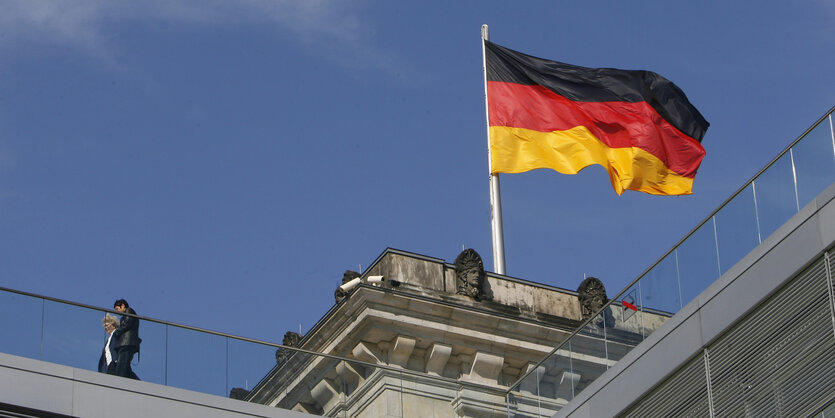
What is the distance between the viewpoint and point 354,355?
4816 cm

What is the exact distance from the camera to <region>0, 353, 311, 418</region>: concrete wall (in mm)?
34875

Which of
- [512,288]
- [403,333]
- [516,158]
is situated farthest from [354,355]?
[516,158]

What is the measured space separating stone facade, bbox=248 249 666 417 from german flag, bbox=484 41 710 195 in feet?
13.0

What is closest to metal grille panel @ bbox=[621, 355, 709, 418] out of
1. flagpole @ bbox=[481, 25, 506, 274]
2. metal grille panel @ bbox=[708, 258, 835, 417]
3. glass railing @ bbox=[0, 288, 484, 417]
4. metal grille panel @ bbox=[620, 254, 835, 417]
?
metal grille panel @ bbox=[620, 254, 835, 417]

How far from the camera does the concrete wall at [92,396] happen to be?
34.9 meters

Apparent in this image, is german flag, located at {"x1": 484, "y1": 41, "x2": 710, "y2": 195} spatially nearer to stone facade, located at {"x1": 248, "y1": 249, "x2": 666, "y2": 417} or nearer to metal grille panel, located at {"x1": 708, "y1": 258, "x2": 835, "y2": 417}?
stone facade, located at {"x1": 248, "y1": 249, "x2": 666, "y2": 417}

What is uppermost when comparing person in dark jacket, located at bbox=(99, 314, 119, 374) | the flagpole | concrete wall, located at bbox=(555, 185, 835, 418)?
the flagpole

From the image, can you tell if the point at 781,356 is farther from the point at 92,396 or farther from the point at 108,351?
the point at 108,351

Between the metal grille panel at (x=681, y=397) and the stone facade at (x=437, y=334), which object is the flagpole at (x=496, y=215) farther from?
the metal grille panel at (x=681, y=397)

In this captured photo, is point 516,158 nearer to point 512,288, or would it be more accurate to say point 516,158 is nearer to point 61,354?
point 512,288

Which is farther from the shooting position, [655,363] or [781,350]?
[655,363]

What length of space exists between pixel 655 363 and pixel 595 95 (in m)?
20.7

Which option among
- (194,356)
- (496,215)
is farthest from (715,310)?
(496,215)

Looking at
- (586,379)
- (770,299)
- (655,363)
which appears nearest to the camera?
(770,299)
